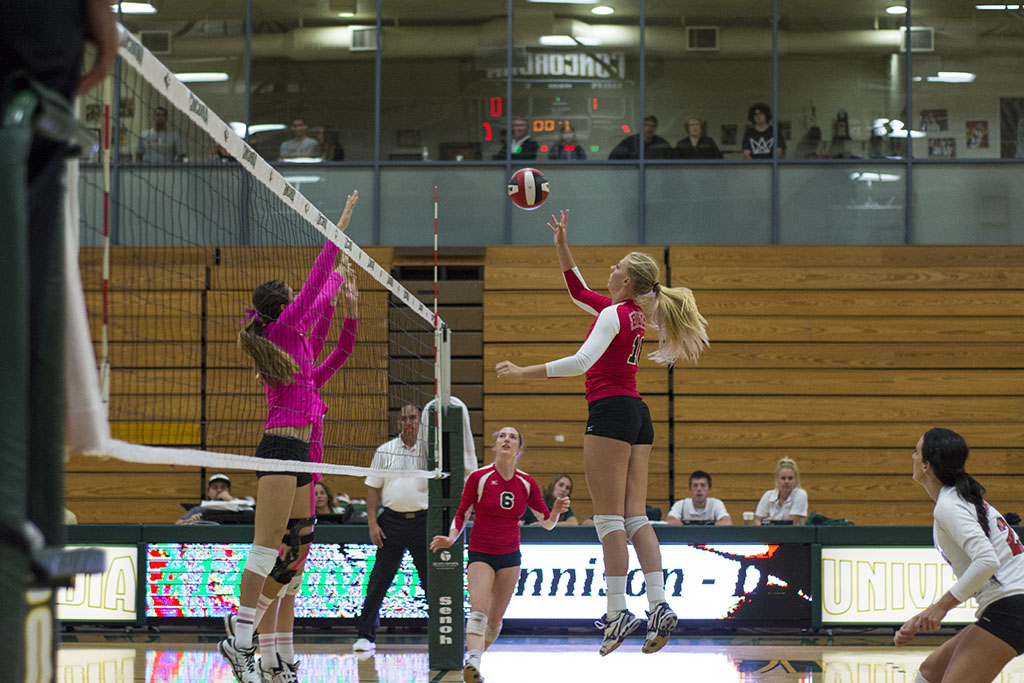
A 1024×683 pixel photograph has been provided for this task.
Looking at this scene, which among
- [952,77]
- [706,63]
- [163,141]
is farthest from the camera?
[706,63]

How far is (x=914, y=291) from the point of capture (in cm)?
1229

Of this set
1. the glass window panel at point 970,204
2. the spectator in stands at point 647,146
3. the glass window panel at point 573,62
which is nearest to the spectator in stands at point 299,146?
the glass window panel at point 573,62

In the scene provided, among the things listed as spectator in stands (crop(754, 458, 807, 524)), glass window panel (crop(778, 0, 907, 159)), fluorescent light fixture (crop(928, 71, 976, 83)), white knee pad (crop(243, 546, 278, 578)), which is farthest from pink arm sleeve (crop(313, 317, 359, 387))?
fluorescent light fixture (crop(928, 71, 976, 83))

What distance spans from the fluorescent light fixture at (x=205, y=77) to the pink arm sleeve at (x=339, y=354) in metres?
8.18

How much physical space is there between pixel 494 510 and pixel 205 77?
26.7ft

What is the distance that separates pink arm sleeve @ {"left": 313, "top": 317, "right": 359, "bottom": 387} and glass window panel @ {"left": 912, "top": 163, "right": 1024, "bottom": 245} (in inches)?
350

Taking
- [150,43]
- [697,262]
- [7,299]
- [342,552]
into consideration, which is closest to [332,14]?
[150,43]

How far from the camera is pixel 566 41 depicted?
42.2 feet

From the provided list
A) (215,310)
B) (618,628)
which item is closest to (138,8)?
(215,310)

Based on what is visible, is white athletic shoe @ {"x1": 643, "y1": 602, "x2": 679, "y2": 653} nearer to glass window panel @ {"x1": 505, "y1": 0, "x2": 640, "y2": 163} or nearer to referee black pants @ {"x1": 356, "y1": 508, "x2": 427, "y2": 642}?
referee black pants @ {"x1": 356, "y1": 508, "x2": 427, "y2": 642}

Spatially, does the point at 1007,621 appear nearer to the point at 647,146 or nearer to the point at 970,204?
the point at 647,146

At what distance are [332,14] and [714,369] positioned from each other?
21.1 ft

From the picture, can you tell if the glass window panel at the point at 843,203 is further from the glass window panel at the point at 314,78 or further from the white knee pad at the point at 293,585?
the white knee pad at the point at 293,585

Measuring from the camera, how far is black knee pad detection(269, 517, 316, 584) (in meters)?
5.20
